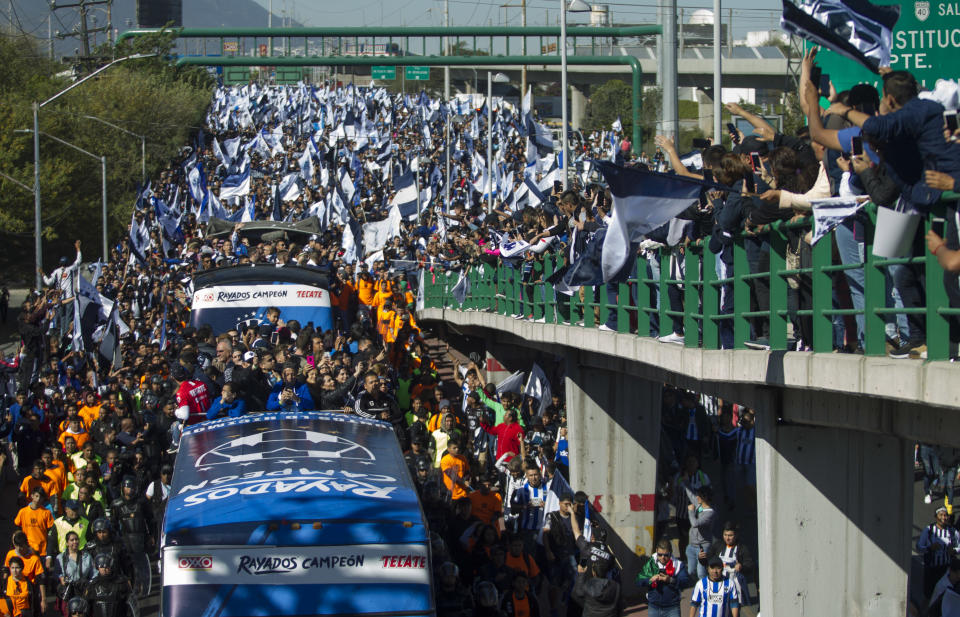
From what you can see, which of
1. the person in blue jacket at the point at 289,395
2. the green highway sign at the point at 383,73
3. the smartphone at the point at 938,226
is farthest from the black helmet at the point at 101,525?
the green highway sign at the point at 383,73

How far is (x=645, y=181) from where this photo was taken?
10.5 metres

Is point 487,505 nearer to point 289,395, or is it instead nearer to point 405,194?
point 289,395

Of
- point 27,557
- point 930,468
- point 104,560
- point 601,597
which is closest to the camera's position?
point 104,560

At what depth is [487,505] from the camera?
1437 cm

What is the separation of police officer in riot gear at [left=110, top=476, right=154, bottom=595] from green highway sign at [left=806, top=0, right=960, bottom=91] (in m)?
8.70

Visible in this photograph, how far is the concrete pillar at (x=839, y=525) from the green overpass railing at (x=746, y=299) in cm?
122

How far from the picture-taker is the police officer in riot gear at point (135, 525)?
1373cm

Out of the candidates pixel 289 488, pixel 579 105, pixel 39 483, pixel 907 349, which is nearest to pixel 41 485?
pixel 39 483

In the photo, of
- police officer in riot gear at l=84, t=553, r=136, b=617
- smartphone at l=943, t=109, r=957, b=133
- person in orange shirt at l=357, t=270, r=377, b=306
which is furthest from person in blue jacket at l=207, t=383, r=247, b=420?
person in orange shirt at l=357, t=270, r=377, b=306

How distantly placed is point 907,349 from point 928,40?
7885 mm

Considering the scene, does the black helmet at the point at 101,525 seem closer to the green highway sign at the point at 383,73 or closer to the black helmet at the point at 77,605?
the black helmet at the point at 77,605

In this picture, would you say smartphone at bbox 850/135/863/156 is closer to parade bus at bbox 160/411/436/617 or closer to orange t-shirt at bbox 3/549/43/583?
parade bus at bbox 160/411/436/617

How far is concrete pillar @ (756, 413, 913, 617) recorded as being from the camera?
1112 centimetres

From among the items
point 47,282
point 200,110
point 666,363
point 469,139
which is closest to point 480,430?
point 666,363
